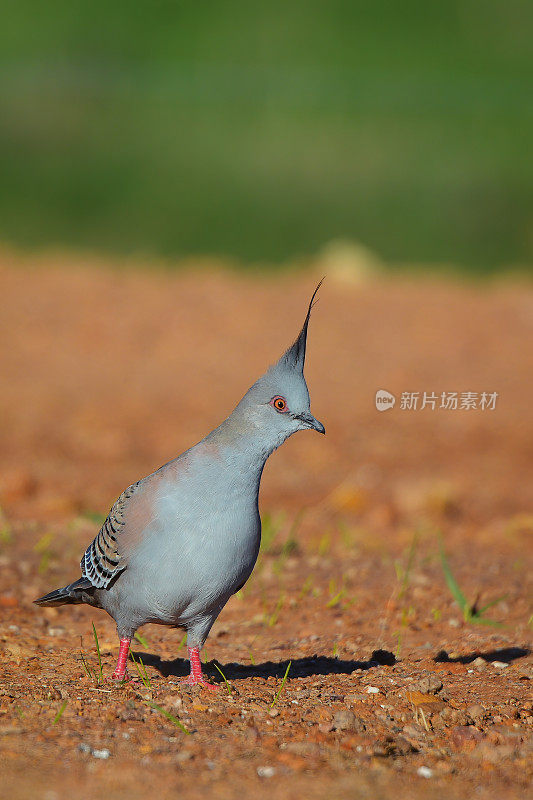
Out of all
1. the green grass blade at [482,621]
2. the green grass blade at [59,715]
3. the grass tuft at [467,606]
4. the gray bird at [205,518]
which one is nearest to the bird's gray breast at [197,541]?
the gray bird at [205,518]

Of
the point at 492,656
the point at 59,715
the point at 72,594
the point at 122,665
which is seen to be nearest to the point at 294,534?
the point at 492,656

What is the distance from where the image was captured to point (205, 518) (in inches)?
132

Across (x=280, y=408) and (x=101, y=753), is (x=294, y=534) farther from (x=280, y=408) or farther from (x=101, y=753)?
(x=101, y=753)

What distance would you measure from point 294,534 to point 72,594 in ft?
7.94

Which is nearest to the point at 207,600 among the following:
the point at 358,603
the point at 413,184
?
the point at 358,603

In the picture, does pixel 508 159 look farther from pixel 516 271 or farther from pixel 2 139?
pixel 2 139

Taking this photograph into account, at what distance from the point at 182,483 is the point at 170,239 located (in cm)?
959

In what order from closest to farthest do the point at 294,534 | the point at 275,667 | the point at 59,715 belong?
the point at 59,715, the point at 275,667, the point at 294,534

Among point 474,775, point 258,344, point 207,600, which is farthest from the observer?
point 258,344

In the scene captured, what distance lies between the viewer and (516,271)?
12711mm

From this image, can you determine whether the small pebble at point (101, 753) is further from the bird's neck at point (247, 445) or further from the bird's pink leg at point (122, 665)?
the bird's neck at point (247, 445)

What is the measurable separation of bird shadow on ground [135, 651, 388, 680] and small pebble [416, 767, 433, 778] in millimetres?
988

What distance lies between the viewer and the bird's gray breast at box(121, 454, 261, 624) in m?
3.35

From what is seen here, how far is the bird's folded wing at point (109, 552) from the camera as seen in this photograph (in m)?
3.58
